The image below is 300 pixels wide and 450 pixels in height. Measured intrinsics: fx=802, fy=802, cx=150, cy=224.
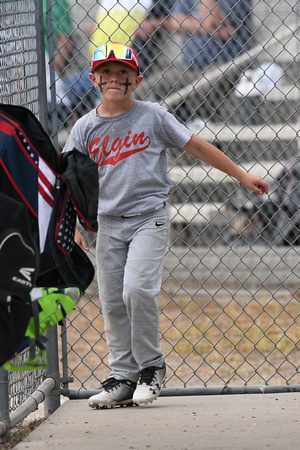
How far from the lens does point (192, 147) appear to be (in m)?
3.73

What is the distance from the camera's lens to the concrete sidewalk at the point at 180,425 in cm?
330

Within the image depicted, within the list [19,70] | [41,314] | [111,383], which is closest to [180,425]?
[111,383]

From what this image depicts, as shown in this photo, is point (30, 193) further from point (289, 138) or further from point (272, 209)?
point (289, 138)

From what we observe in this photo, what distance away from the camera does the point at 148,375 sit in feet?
12.6

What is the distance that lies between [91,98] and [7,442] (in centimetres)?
617

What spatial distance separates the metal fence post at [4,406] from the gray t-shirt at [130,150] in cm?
90

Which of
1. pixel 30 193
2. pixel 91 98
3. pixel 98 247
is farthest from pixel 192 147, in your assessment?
pixel 91 98

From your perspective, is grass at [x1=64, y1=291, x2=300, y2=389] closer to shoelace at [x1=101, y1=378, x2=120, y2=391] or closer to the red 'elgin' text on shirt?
shoelace at [x1=101, y1=378, x2=120, y2=391]

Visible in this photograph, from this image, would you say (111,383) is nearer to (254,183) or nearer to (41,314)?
(254,183)

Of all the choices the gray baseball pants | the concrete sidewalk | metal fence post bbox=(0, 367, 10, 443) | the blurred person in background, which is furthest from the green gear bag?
the blurred person in background

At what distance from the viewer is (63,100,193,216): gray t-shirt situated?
12.2 feet

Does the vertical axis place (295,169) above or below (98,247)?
above

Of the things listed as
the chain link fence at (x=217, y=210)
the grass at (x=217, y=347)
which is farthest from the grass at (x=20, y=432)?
the chain link fence at (x=217, y=210)

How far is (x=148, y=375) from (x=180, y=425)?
0.35 meters
